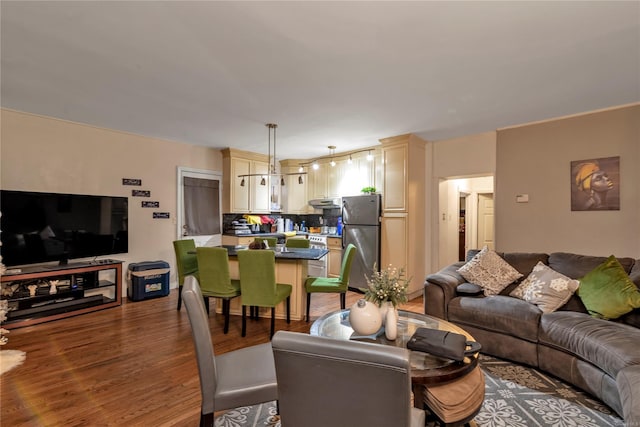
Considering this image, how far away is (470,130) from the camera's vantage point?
14.6 feet

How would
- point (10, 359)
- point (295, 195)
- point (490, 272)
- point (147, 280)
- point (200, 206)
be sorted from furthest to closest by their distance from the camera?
point (295, 195)
point (200, 206)
point (147, 280)
point (490, 272)
point (10, 359)

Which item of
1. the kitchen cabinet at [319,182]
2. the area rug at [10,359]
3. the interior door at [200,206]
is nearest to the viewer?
the area rug at [10,359]

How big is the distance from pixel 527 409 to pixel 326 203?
4.55m

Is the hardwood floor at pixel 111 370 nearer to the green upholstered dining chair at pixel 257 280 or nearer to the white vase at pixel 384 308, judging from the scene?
the green upholstered dining chair at pixel 257 280

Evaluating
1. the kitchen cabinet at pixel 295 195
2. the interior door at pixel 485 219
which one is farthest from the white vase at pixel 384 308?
the interior door at pixel 485 219

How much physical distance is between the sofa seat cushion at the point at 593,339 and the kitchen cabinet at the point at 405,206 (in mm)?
2329

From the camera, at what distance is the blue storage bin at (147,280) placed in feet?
14.6

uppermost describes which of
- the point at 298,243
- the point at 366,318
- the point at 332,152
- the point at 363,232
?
the point at 332,152

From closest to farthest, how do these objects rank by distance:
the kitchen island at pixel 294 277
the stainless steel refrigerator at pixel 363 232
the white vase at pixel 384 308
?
the white vase at pixel 384 308 < the kitchen island at pixel 294 277 < the stainless steel refrigerator at pixel 363 232

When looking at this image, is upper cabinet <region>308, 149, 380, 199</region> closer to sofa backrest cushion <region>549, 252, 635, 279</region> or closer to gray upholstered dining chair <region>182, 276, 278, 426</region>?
sofa backrest cushion <region>549, 252, 635, 279</region>

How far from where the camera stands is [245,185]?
5.85 meters

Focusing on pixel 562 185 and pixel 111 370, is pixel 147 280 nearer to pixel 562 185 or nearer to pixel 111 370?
pixel 111 370

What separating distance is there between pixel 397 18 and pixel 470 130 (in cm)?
302

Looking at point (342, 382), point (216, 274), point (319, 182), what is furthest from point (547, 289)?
point (319, 182)
